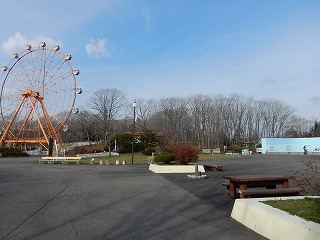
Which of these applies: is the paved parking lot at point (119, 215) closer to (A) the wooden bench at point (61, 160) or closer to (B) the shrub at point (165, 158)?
(B) the shrub at point (165, 158)

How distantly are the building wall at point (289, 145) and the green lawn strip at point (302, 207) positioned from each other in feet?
172

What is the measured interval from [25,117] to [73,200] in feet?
140

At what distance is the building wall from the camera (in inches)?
2147

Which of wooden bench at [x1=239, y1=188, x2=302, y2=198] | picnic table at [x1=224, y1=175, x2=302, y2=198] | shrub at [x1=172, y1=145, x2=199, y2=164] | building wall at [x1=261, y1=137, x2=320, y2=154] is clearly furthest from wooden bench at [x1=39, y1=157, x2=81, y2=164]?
building wall at [x1=261, y1=137, x2=320, y2=154]

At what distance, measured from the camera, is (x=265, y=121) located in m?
90.8

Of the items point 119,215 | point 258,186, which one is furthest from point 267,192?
point 119,215

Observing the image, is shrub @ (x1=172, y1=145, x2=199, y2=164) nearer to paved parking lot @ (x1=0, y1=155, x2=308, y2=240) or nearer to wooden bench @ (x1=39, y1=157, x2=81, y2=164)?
paved parking lot @ (x1=0, y1=155, x2=308, y2=240)

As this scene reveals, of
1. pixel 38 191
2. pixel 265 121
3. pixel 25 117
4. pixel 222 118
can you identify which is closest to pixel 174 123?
pixel 222 118

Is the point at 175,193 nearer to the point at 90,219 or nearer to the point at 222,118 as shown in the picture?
the point at 90,219

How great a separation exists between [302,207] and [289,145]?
55527 millimetres

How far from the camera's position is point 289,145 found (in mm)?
57438

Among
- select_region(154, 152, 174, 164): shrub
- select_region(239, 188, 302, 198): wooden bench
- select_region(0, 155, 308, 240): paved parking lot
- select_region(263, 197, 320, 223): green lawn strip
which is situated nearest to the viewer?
select_region(263, 197, 320, 223): green lawn strip

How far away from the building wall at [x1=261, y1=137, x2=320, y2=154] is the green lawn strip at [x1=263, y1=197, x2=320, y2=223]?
52339mm

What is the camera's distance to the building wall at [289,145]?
5453 centimetres
